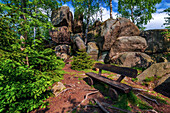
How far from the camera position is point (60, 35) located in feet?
57.9

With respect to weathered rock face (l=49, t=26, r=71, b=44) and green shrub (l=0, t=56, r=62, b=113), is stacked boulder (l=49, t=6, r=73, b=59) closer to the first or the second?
weathered rock face (l=49, t=26, r=71, b=44)

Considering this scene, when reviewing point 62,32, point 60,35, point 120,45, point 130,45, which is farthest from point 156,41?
point 60,35

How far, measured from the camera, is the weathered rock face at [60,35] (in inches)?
693

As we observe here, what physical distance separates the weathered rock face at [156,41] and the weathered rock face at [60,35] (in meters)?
14.4

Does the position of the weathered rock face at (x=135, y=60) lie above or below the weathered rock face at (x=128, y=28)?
below

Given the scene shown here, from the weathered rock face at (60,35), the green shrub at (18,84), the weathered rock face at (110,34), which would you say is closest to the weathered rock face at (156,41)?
the weathered rock face at (110,34)

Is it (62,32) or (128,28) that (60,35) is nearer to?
(62,32)

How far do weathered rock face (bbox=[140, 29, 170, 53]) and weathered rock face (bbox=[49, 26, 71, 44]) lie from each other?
47.4 ft

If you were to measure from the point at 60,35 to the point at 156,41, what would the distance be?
1778cm

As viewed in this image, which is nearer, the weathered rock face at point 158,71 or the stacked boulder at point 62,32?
the weathered rock face at point 158,71

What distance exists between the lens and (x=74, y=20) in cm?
2111

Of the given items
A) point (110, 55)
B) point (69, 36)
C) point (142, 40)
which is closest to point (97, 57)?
point (110, 55)

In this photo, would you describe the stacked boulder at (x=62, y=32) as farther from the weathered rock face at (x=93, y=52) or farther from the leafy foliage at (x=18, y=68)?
the leafy foliage at (x=18, y=68)

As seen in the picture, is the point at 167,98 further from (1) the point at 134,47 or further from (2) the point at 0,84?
(1) the point at 134,47
